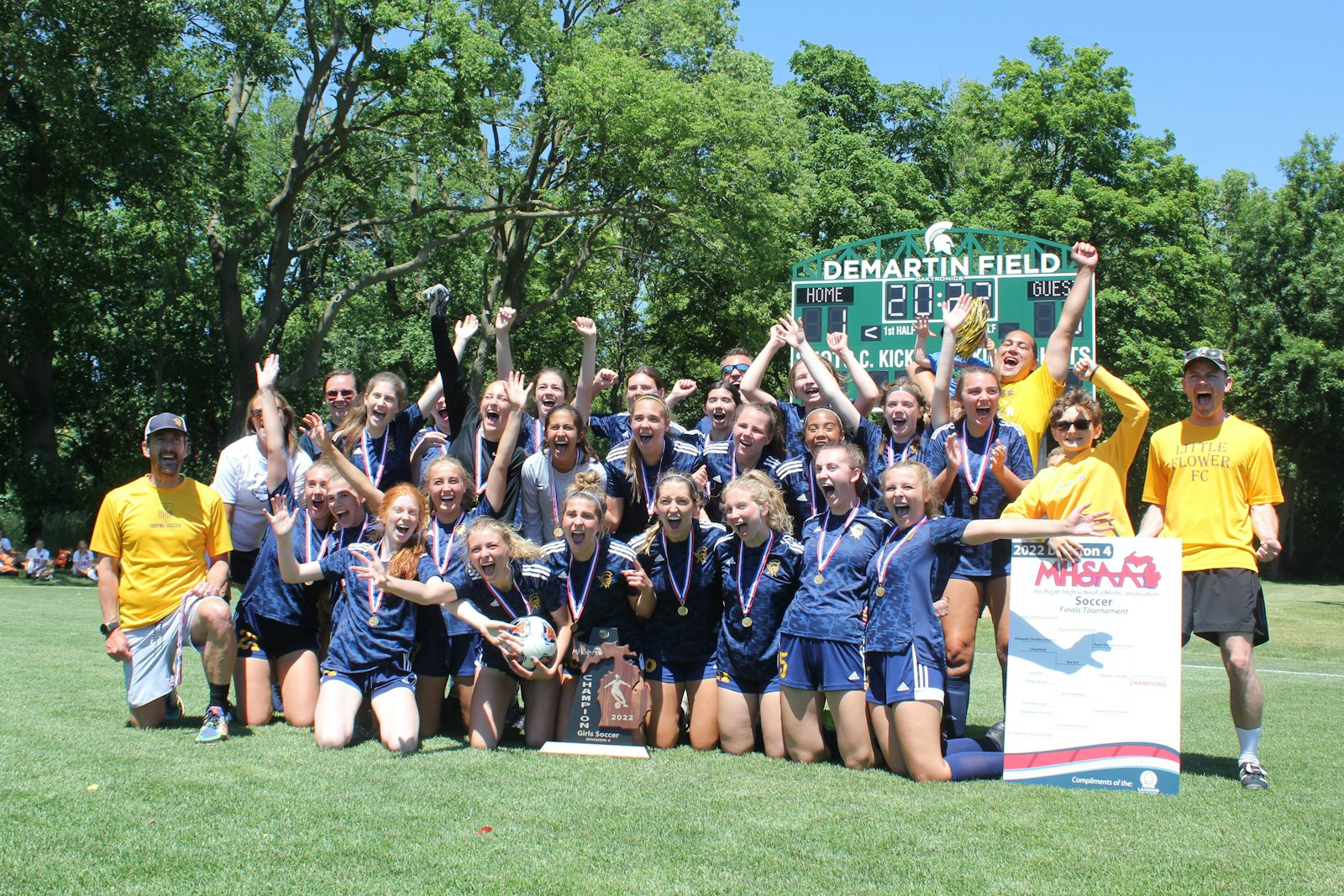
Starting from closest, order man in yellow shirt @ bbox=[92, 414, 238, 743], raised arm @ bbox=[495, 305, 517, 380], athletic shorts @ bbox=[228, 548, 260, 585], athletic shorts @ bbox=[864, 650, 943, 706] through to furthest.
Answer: athletic shorts @ bbox=[864, 650, 943, 706], man in yellow shirt @ bbox=[92, 414, 238, 743], athletic shorts @ bbox=[228, 548, 260, 585], raised arm @ bbox=[495, 305, 517, 380]

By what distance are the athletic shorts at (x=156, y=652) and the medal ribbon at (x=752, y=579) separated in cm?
295

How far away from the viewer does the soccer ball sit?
19.4ft

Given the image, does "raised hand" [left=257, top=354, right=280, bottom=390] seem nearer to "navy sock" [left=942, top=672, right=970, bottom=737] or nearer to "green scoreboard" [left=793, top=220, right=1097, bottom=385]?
"navy sock" [left=942, top=672, right=970, bottom=737]

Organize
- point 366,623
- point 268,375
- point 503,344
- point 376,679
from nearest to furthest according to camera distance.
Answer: point 376,679
point 366,623
point 268,375
point 503,344

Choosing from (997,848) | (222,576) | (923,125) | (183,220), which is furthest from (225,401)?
(997,848)

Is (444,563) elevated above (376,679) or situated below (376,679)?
above

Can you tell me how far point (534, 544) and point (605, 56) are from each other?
782 inches

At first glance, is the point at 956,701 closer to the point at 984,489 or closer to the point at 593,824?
the point at 984,489

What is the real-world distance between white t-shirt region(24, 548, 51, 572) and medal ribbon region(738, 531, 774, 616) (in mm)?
20538

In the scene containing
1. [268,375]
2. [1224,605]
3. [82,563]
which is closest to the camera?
[1224,605]

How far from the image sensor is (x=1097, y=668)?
17.2ft

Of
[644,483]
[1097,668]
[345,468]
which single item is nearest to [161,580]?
[345,468]

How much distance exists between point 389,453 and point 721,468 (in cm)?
214

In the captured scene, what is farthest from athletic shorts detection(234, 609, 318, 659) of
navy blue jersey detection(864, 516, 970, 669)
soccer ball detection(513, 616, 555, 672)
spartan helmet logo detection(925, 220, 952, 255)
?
spartan helmet logo detection(925, 220, 952, 255)
